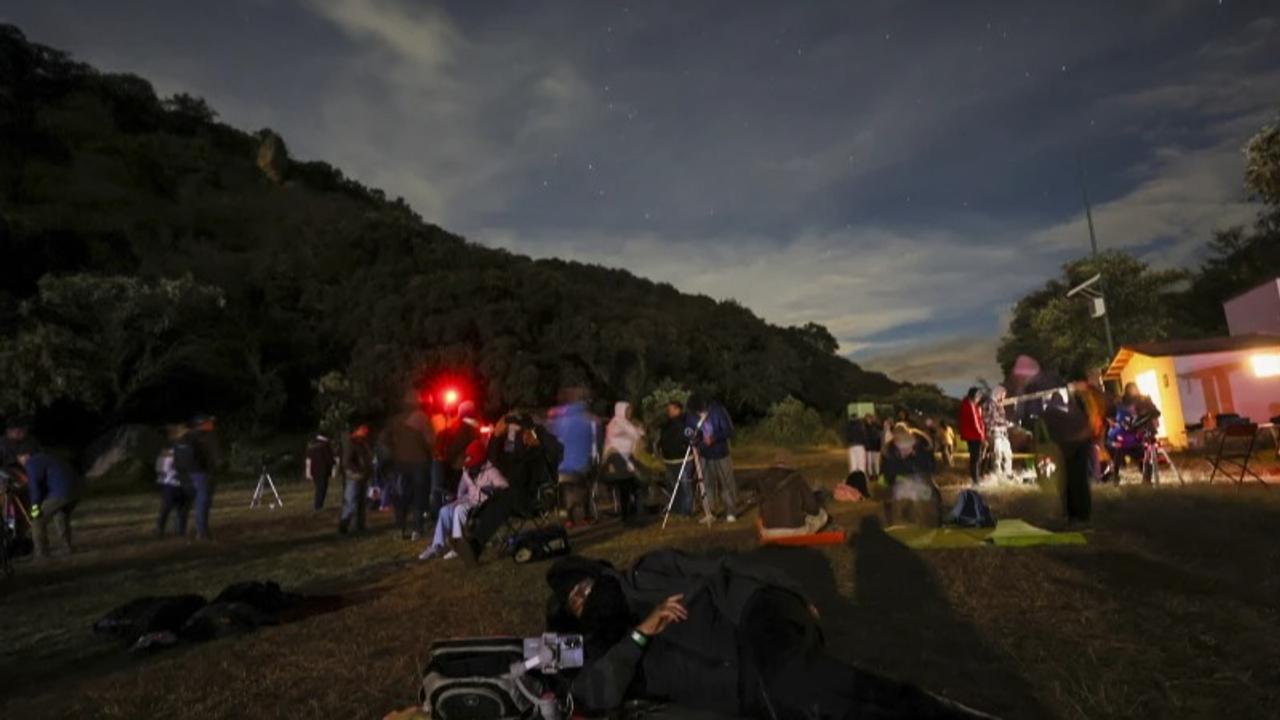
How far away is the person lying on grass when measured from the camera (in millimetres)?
3361

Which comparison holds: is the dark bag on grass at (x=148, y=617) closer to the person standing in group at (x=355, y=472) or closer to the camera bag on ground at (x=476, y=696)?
the camera bag on ground at (x=476, y=696)

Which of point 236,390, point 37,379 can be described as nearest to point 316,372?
point 236,390

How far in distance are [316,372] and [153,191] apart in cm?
3866

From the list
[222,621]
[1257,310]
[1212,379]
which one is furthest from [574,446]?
[1257,310]

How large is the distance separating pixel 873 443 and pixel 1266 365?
1440 centimetres

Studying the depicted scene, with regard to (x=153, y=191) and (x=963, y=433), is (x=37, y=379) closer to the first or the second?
(x=963, y=433)

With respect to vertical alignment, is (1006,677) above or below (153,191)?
below

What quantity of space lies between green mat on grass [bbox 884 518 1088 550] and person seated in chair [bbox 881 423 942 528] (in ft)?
2.50

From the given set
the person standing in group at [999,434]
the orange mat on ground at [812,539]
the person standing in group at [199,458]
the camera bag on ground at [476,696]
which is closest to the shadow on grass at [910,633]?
the orange mat on ground at [812,539]

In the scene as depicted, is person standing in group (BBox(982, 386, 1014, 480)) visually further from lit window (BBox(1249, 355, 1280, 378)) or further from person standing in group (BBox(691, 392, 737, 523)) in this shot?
lit window (BBox(1249, 355, 1280, 378))

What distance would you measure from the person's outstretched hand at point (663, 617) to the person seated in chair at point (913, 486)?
24.2 ft

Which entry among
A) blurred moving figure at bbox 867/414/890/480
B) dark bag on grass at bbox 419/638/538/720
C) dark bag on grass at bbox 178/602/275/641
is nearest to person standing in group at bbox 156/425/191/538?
dark bag on grass at bbox 178/602/275/641

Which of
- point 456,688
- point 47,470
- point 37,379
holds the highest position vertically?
point 37,379

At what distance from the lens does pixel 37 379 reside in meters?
28.9
